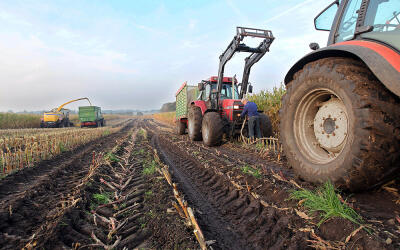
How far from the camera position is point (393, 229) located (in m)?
1.50

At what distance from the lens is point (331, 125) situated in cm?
218

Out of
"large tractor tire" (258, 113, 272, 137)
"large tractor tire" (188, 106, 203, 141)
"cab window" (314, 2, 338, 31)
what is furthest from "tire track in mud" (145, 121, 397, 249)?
"large tractor tire" (188, 106, 203, 141)

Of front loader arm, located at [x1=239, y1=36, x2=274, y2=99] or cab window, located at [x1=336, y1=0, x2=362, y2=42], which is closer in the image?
cab window, located at [x1=336, y1=0, x2=362, y2=42]

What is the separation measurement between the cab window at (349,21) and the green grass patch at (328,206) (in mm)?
1592

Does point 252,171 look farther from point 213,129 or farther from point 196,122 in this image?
point 196,122

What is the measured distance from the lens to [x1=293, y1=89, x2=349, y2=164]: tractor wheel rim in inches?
81.7

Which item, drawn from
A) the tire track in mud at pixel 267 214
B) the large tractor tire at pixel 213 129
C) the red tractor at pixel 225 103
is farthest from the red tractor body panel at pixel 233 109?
the tire track in mud at pixel 267 214

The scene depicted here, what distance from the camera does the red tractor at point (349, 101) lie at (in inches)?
62.0

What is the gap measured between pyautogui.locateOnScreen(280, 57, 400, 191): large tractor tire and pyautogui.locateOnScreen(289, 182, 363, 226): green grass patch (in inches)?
4.4

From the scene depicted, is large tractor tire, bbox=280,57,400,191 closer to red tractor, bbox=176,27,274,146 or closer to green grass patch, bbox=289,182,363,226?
green grass patch, bbox=289,182,363,226

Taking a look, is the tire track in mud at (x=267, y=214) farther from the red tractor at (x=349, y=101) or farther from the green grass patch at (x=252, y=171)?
the red tractor at (x=349, y=101)

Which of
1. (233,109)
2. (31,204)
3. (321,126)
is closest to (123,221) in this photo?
(31,204)

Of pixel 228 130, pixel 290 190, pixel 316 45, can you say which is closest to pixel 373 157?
pixel 290 190

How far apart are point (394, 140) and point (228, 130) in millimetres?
5239
